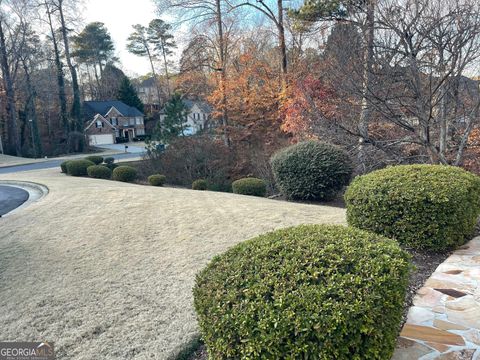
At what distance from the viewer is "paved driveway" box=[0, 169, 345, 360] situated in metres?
2.77

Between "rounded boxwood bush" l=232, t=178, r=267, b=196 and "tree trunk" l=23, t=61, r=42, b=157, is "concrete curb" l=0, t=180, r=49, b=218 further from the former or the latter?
"tree trunk" l=23, t=61, r=42, b=157

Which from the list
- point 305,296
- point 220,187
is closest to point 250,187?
point 220,187

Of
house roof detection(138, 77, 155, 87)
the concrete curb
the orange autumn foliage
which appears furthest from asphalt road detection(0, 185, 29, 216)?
house roof detection(138, 77, 155, 87)

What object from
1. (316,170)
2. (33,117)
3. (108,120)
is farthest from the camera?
(108,120)

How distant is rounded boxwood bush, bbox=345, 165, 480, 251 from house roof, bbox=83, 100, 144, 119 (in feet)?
125

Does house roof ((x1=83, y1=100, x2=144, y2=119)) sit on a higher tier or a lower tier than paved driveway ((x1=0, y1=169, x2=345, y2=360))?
higher

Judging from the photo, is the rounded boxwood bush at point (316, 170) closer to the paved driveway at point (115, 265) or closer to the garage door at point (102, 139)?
the paved driveway at point (115, 265)

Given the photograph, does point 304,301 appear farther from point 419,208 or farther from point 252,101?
point 252,101

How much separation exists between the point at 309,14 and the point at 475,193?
30.0ft

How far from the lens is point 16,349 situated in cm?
266

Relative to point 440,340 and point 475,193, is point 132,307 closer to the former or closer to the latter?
point 440,340

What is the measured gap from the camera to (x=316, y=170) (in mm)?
8148

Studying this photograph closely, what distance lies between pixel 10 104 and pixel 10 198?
2336cm

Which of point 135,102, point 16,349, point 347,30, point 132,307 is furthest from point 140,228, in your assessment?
point 135,102
